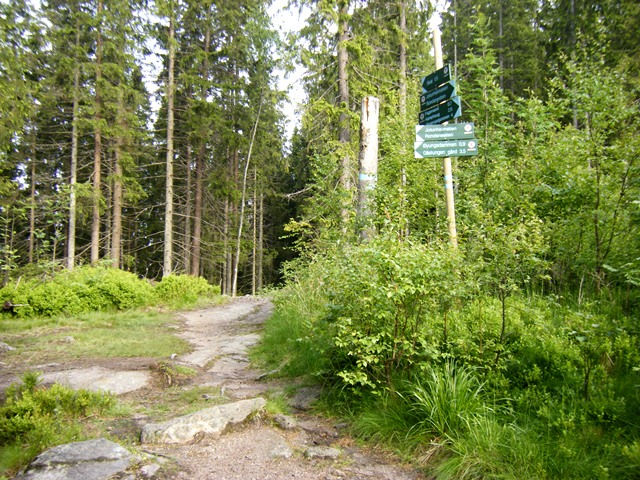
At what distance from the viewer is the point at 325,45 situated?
11055mm

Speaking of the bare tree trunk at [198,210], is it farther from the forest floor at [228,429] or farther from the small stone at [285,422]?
the small stone at [285,422]

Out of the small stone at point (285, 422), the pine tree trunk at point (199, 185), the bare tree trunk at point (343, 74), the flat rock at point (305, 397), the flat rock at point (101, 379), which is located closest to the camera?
the small stone at point (285, 422)

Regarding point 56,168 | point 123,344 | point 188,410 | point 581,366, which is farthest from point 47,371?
point 56,168

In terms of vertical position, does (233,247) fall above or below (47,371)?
above

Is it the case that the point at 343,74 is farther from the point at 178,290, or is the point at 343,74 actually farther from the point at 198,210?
the point at 198,210

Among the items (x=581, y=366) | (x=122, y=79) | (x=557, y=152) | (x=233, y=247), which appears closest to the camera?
(x=581, y=366)

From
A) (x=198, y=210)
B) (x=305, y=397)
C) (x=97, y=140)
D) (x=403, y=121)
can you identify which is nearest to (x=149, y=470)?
(x=305, y=397)

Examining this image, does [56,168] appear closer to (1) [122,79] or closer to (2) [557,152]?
(1) [122,79]

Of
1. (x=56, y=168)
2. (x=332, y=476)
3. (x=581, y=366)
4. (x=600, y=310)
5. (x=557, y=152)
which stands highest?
(x=56, y=168)

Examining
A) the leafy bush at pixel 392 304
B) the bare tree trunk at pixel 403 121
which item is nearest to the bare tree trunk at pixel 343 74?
the bare tree trunk at pixel 403 121

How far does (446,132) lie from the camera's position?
170 inches

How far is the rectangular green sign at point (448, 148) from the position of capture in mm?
4238

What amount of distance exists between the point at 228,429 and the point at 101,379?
6.93 ft

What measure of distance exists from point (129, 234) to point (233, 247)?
33.0 ft
